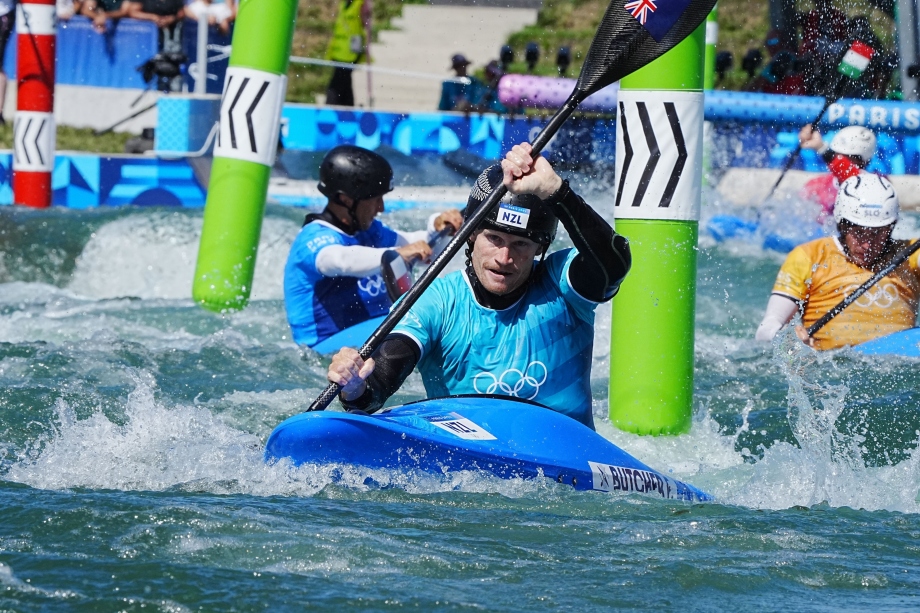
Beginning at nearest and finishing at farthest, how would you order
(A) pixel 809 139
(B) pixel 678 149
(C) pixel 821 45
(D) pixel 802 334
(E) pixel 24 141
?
1. (B) pixel 678 149
2. (D) pixel 802 334
3. (A) pixel 809 139
4. (E) pixel 24 141
5. (C) pixel 821 45

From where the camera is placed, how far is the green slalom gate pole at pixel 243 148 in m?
8.06

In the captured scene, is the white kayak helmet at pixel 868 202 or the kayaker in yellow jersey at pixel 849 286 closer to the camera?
the white kayak helmet at pixel 868 202

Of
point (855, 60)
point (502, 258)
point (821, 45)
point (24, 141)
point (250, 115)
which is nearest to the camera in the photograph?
point (502, 258)

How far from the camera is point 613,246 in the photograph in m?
4.27

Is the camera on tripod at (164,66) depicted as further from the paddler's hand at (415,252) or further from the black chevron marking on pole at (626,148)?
the black chevron marking on pole at (626,148)

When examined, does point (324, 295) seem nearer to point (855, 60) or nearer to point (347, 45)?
point (855, 60)

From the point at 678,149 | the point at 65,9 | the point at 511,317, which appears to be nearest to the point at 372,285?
the point at 678,149

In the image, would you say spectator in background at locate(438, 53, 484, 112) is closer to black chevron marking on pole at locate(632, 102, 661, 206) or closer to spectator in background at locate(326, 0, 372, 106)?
spectator in background at locate(326, 0, 372, 106)

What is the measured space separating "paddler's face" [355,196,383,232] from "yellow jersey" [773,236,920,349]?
2.26m

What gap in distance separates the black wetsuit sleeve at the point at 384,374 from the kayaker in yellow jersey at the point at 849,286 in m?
3.38

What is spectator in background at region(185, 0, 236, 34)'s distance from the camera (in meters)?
14.4

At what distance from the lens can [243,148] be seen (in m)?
8.20

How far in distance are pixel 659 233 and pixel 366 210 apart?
7.61ft

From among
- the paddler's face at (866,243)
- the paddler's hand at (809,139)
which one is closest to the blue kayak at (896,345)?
the paddler's face at (866,243)
